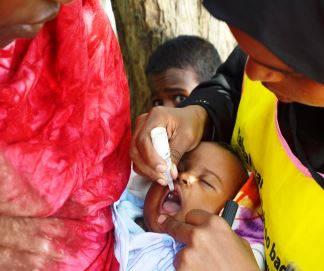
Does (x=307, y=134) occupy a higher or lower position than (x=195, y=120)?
higher

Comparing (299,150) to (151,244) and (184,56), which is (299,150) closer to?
(151,244)

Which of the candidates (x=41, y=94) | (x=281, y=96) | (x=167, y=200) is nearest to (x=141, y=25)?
(x=167, y=200)

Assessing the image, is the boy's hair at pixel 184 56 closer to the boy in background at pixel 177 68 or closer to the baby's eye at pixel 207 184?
the boy in background at pixel 177 68

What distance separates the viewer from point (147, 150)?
6.75 ft

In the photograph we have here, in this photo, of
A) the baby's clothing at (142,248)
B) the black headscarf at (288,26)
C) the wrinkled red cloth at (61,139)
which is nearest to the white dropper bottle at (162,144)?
the wrinkled red cloth at (61,139)

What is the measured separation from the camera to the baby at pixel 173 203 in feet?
6.97

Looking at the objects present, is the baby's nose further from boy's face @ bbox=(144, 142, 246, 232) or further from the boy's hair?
the boy's hair

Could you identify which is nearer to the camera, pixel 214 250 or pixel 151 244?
pixel 214 250

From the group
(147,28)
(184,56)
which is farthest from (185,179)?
(147,28)

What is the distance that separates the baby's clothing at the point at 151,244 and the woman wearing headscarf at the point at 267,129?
0.32ft

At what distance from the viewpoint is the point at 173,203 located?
2.27m

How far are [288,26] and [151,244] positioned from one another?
1.13 meters

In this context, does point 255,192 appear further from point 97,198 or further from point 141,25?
point 141,25

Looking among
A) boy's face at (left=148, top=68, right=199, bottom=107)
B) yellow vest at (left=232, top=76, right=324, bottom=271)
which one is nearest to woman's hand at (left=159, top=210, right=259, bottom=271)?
yellow vest at (left=232, top=76, right=324, bottom=271)
